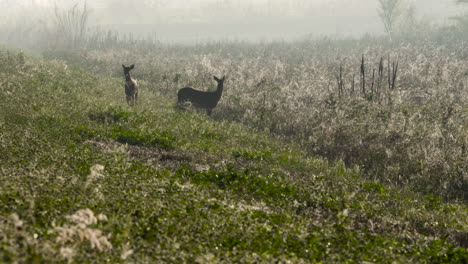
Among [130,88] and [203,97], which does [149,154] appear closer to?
[203,97]

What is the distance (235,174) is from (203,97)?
7.87 meters

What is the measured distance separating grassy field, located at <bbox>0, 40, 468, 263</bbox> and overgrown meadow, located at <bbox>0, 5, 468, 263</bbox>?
1.4 inches

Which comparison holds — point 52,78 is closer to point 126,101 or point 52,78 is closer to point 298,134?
point 126,101

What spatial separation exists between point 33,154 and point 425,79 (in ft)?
63.1

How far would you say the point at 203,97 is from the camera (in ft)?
53.5

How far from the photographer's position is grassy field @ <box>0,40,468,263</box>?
545 cm

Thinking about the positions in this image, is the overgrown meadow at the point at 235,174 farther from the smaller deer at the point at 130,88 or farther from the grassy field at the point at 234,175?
the smaller deer at the point at 130,88

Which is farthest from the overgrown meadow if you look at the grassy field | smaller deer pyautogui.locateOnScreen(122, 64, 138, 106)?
smaller deer pyautogui.locateOnScreen(122, 64, 138, 106)

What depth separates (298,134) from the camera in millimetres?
14781

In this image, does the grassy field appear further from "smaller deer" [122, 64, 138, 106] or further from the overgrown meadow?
"smaller deer" [122, 64, 138, 106]

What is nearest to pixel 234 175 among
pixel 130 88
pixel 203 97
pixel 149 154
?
pixel 149 154

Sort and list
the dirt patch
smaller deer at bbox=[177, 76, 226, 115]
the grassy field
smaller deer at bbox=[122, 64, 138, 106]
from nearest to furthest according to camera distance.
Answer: the grassy field
the dirt patch
smaller deer at bbox=[122, 64, 138, 106]
smaller deer at bbox=[177, 76, 226, 115]

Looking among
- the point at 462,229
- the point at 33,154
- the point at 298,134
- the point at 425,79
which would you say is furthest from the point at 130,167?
the point at 425,79

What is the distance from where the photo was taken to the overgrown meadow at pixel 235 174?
545 centimetres
